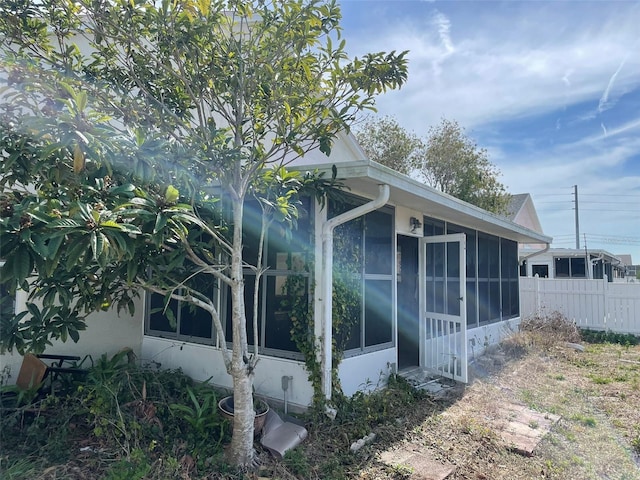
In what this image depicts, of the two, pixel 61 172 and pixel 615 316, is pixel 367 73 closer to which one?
pixel 61 172

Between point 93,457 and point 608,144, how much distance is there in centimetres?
1371

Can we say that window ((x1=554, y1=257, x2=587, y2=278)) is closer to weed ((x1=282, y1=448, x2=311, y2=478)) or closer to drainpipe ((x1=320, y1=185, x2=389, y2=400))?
drainpipe ((x1=320, y1=185, x2=389, y2=400))

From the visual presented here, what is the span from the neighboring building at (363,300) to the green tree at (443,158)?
28.1 feet

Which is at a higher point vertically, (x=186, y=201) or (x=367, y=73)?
(x=367, y=73)

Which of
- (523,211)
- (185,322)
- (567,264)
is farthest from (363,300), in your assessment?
(523,211)

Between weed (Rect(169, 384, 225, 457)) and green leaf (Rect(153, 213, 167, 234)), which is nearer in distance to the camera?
green leaf (Rect(153, 213, 167, 234))

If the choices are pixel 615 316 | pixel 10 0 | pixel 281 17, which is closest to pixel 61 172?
pixel 10 0

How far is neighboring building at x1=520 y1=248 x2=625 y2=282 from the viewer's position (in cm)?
1637

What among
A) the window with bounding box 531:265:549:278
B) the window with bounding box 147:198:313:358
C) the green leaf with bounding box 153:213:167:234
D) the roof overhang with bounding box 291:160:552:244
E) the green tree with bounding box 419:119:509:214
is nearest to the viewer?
the green leaf with bounding box 153:213:167:234

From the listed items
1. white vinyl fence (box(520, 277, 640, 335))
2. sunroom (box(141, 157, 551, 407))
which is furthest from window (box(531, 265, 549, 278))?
sunroom (box(141, 157, 551, 407))

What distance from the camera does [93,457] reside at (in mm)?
3367

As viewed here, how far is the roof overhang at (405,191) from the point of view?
12.6ft

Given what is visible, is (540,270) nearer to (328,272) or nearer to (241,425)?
(328,272)

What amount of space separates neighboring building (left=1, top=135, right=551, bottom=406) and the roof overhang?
0.01 metres
